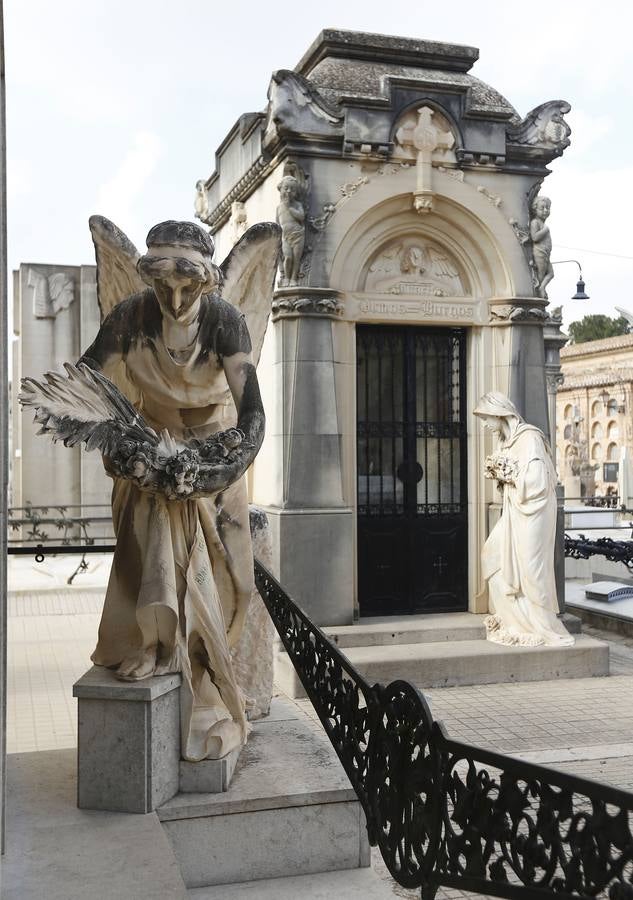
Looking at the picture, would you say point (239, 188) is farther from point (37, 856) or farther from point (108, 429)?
point (37, 856)

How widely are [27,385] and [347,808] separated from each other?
6.42 ft

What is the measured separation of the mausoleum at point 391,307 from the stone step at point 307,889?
5.10 metres

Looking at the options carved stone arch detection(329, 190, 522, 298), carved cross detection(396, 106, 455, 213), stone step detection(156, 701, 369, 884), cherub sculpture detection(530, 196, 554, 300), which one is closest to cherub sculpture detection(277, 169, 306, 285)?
carved stone arch detection(329, 190, 522, 298)

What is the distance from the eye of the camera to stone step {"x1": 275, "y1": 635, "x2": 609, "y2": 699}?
8008 millimetres

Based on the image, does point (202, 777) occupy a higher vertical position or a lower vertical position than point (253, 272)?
lower

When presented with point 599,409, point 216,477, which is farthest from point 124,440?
point 599,409

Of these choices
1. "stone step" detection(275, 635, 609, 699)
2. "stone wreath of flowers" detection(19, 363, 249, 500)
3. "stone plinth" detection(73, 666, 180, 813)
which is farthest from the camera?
"stone step" detection(275, 635, 609, 699)

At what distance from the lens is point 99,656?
11.5 ft

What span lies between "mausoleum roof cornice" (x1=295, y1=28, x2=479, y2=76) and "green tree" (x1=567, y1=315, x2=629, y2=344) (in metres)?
69.7

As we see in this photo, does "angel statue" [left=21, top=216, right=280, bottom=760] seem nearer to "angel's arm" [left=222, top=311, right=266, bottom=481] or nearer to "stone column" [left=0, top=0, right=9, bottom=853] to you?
"angel's arm" [left=222, top=311, right=266, bottom=481]

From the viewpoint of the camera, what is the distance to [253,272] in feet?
15.0

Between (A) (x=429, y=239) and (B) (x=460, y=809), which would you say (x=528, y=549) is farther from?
(B) (x=460, y=809)

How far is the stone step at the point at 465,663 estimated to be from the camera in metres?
8.01

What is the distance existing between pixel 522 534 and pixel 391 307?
2.54 m
